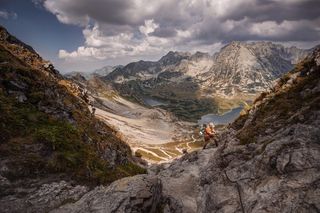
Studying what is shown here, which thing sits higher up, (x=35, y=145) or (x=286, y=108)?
(x=286, y=108)

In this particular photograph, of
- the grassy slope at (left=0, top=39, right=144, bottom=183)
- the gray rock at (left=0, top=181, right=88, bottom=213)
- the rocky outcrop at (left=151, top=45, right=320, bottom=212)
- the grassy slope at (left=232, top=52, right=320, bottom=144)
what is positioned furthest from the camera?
the grassy slope at (left=0, top=39, right=144, bottom=183)

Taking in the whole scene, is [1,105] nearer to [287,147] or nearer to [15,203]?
[15,203]

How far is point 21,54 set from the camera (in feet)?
197

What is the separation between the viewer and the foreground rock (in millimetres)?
19234

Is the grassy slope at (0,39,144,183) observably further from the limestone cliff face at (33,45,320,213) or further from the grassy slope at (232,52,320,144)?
the grassy slope at (232,52,320,144)

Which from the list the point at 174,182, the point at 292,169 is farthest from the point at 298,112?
the point at 174,182

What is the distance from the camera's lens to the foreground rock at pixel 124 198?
19234 millimetres

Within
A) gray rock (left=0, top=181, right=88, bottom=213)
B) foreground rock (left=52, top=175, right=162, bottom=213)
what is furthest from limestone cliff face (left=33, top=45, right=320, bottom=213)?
gray rock (left=0, top=181, right=88, bottom=213)

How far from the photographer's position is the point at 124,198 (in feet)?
64.2

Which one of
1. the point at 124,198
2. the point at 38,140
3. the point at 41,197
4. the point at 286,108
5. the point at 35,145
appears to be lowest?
the point at 41,197

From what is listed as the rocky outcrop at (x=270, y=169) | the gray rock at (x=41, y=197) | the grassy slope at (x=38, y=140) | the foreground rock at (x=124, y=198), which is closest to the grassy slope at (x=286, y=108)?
the rocky outcrop at (x=270, y=169)

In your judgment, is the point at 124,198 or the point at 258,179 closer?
the point at 258,179

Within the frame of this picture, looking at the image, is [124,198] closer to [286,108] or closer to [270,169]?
[270,169]

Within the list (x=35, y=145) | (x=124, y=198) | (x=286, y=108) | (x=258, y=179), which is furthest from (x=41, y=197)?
(x=286, y=108)
